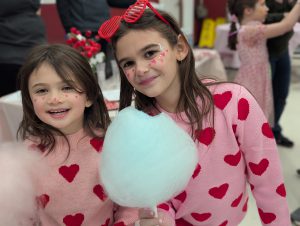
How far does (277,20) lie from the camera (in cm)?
256

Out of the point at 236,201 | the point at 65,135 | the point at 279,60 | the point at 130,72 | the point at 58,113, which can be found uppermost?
the point at 130,72

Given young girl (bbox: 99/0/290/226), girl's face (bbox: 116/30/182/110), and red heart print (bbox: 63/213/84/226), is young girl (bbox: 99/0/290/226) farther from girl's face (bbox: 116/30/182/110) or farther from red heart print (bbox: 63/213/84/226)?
→ red heart print (bbox: 63/213/84/226)

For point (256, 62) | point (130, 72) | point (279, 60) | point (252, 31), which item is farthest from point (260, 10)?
point (130, 72)

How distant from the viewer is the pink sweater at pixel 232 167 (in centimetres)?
109

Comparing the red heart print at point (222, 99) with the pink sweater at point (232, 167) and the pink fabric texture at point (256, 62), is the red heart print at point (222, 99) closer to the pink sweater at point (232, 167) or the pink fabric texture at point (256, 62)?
the pink sweater at point (232, 167)

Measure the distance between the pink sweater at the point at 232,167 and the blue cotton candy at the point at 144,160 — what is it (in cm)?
26

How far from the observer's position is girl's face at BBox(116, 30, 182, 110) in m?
1.00

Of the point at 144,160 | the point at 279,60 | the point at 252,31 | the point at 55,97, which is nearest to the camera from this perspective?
the point at 144,160

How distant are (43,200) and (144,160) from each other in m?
→ 0.50

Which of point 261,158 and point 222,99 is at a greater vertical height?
point 222,99

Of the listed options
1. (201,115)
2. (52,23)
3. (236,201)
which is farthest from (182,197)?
(52,23)

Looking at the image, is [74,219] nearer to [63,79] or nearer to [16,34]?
[63,79]

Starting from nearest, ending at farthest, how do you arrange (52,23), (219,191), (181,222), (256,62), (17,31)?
1. (219,191)
2. (181,222)
3. (17,31)
4. (256,62)
5. (52,23)

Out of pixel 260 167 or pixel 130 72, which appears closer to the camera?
pixel 130 72
